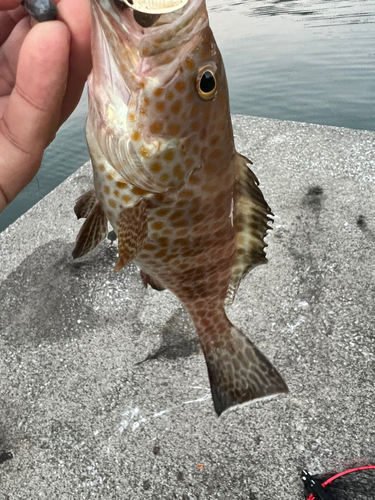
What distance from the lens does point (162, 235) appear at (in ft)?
4.30

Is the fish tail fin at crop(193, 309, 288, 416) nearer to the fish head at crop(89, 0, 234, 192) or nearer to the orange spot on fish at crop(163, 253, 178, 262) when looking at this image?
the orange spot on fish at crop(163, 253, 178, 262)

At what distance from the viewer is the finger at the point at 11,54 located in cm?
150

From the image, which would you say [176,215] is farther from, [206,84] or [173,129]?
[206,84]

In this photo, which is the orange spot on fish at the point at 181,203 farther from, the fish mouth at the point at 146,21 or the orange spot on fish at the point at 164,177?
the fish mouth at the point at 146,21

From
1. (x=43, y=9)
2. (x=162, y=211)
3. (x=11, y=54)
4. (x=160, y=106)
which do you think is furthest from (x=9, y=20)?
(x=162, y=211)

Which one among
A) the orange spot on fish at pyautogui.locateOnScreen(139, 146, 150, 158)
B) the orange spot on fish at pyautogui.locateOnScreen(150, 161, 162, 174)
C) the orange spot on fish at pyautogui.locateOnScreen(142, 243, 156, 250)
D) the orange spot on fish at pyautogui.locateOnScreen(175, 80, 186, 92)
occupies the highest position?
the orange spot on fish at pyautogui.locateOnScreen(175, 80, 186, 92)

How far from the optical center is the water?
7211mm

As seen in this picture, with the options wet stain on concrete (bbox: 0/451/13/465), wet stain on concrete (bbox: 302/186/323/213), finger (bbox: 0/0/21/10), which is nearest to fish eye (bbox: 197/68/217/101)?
finger (bbox: 0/0/21/10)

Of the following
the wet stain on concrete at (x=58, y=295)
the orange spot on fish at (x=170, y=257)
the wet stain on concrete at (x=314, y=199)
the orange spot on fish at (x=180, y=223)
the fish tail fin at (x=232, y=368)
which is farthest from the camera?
the wet stain on concrete at (x=314, y=199)

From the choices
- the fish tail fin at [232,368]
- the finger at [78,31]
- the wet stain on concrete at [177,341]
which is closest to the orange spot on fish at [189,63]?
the finger at [78,31]

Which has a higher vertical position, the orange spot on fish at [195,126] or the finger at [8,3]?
the finger at [8,3]

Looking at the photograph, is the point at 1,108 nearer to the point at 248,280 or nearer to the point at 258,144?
the point at 248,280

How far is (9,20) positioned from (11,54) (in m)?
0.13

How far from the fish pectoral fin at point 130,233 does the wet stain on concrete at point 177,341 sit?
9.98 ft
